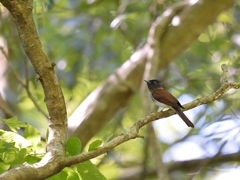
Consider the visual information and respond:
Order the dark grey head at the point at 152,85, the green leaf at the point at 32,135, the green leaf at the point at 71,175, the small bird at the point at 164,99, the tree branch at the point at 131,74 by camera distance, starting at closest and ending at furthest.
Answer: the green leaf at the point at 71,175, the green leaf at the point at 32,135, the small bird at the point at 164,99, the dark grey head at the point at 152,85, the tree branch at the point at 131,74

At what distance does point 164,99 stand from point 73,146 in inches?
60.7

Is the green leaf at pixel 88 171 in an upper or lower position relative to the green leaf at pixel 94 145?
lower

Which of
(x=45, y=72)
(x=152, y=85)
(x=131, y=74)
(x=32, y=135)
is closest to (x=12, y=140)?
(x=32, y=135)

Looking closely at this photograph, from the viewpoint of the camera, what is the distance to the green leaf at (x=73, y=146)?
2.16 metres

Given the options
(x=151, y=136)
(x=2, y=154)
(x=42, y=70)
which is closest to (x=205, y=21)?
(x=151, y=136)

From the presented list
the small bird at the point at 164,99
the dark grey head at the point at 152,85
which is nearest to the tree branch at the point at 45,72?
the small bird at the point at 164,99

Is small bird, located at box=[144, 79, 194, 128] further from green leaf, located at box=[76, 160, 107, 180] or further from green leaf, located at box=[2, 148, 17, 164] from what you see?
green leaf, located at box=[2, 148, 17, 164]

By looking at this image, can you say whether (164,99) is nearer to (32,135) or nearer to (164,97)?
(164,97)

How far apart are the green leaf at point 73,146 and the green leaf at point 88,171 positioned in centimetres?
6

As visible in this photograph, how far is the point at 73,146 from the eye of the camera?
85.3 inches

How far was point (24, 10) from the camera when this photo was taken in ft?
6.64

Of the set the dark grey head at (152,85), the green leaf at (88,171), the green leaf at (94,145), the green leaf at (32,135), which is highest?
the dark grey head at (152,85)

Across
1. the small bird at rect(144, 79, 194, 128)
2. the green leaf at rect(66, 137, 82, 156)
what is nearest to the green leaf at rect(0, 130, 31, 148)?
the green leaf at rect(66, 137, 82, 156)

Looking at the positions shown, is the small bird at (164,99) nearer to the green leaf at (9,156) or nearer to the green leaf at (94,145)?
the green leaf at (94,145)
